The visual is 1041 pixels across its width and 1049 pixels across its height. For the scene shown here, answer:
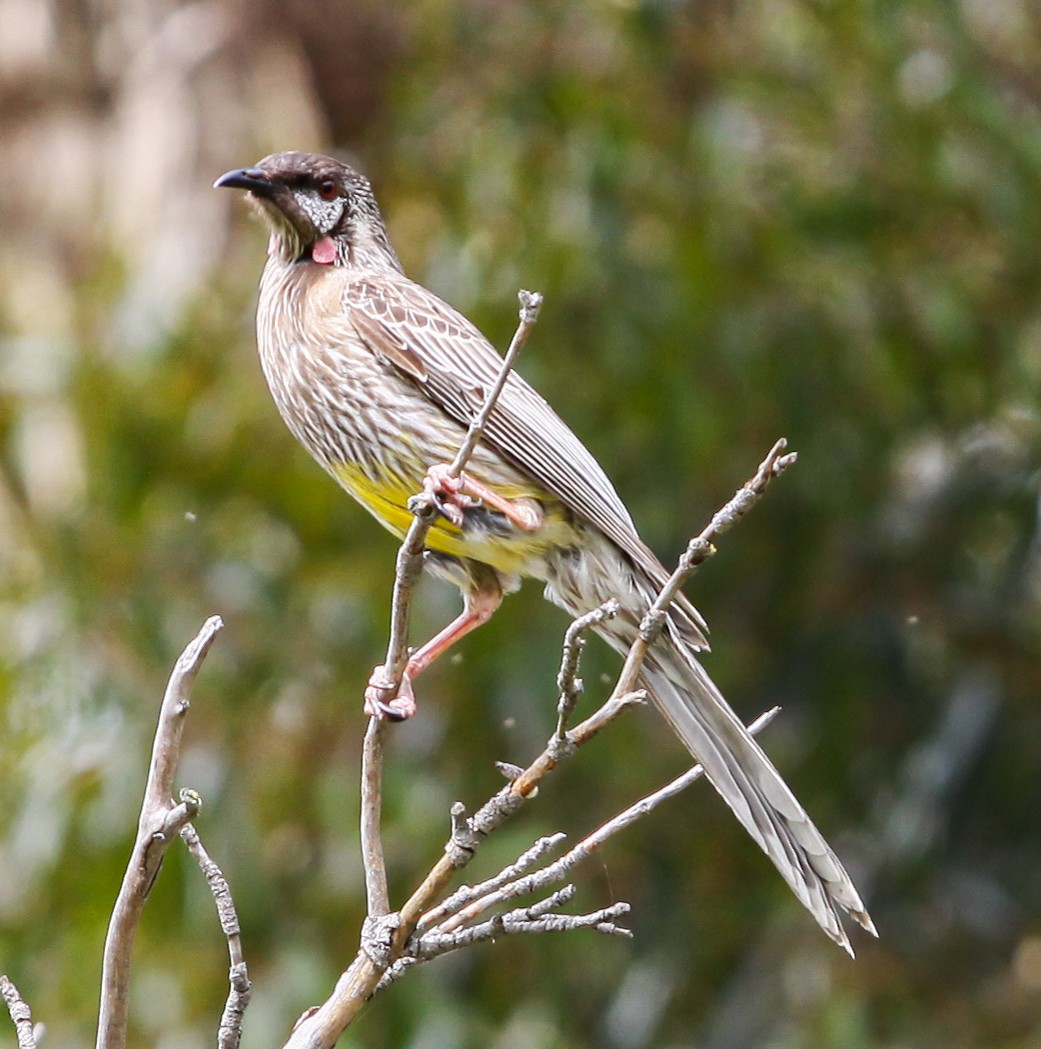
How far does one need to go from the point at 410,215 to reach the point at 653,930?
262cm

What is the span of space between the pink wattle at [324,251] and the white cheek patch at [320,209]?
1.0 inches

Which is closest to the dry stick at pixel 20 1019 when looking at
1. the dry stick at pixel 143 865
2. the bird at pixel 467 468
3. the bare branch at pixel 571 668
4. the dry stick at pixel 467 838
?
the dry stick at pixel 143 865

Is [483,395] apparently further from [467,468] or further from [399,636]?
[399,636]

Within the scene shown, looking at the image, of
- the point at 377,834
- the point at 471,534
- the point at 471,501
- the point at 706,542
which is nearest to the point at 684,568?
the point at 706,542

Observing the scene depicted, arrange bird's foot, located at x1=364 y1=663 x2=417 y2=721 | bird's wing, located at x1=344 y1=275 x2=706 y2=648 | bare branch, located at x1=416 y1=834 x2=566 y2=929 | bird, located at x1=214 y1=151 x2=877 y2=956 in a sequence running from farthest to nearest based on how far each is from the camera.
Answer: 1. bird's wing, located at x1=344 y1=275 x2=706 y2=648
2. bird, located at x1=214 y1=151 x2=877 y2=956
3. bird's foot, located at x1=364 y1=663 x2=417 y2=721
4. bare branch, located at x1=416 y1=834 x2=566 y2=929

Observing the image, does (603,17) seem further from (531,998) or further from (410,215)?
(531,998)

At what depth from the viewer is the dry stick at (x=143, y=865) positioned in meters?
2.63

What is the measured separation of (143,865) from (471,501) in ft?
5.19

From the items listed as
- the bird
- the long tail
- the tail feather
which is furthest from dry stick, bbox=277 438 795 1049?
the bird

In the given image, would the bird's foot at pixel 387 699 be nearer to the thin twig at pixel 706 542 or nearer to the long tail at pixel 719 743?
the thin twig at pixel 706 542

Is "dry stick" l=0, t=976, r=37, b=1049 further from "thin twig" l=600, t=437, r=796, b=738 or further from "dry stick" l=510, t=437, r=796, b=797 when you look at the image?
"thin twig" l=600, t=437, r=796, b=738

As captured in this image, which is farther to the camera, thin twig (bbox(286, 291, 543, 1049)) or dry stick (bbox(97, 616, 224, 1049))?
thin twig (bbox(286, 291, 543, 1049))

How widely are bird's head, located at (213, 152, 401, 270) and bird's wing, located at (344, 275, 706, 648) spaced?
293mm

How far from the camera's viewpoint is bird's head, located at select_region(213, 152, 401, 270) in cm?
484
